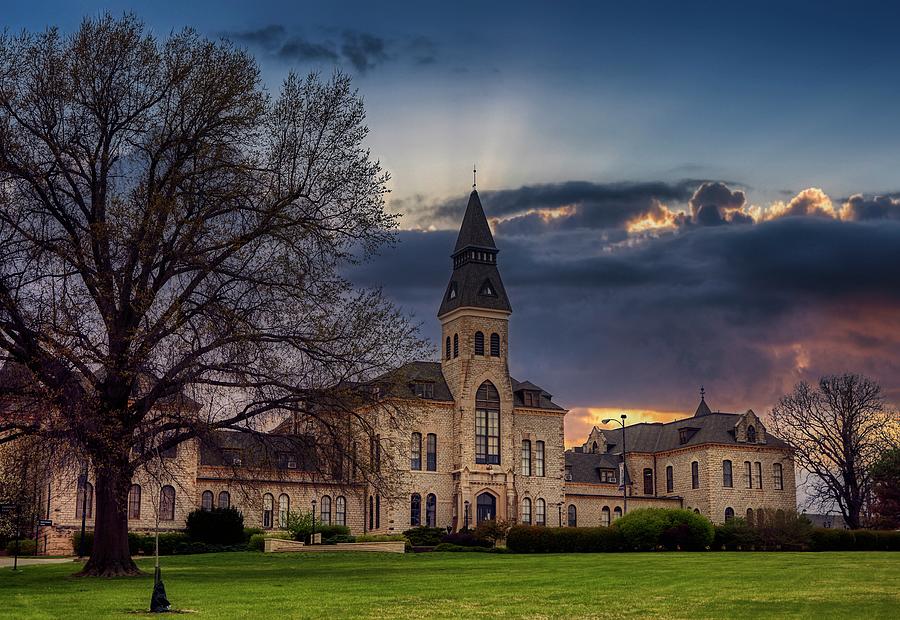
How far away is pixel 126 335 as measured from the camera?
2706 centimetres

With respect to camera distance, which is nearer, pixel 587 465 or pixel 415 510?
pixel 415 510

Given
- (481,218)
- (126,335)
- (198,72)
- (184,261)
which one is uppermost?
(481,218)

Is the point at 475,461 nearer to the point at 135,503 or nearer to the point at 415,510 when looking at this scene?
the point at 415,510

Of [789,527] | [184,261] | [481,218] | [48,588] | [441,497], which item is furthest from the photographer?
[481,218]

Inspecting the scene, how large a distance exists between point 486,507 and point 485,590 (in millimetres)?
47480

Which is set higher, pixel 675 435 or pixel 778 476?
pixel 675 435

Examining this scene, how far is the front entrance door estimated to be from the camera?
71188 mm

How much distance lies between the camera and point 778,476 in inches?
3334

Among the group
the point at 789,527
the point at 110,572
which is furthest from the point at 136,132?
the point at 789,527

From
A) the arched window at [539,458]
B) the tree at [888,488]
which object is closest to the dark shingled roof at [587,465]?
the arched window at [539,458]

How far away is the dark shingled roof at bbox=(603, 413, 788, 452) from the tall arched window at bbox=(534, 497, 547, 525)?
16.3 meters

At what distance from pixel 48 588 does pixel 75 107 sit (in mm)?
13083

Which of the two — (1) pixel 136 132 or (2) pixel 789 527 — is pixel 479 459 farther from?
(1) pixel 136 132

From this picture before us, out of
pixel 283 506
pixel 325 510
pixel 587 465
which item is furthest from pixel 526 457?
pixel 283 506
